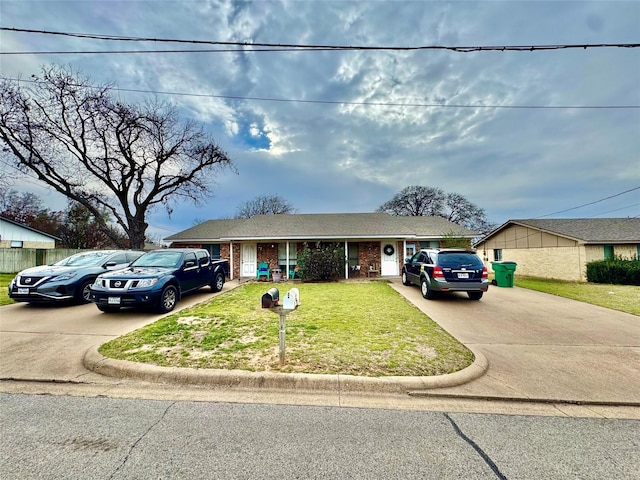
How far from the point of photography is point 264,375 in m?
3.41

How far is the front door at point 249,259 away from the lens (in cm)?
1733

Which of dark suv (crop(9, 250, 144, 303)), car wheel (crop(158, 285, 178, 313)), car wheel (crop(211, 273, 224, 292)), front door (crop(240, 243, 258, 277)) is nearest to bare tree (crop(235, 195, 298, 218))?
front door (crop(240, 243, 258, 277))

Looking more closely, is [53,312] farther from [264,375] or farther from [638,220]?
[638,220]

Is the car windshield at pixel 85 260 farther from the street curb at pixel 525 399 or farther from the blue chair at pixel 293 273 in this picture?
the street curb at pixel 525 399

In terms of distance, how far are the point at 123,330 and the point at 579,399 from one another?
284 inches

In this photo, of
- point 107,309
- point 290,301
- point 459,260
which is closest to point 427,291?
point 459,260

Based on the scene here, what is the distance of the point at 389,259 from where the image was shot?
16.9m

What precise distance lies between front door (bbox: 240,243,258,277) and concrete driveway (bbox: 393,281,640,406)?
11008mm

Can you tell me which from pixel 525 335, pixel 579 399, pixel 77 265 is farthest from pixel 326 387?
pixel 77 265

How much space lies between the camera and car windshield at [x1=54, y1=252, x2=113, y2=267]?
28.6 ft

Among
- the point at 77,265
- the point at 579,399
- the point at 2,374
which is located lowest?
the point at 579,399

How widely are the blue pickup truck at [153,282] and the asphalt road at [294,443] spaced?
12.1 feet

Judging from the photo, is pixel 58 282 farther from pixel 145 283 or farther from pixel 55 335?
pixel 55 335

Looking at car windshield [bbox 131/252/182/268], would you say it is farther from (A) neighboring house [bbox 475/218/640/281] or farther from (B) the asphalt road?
(A) neighboring house [bbox 475/218/640/281]
